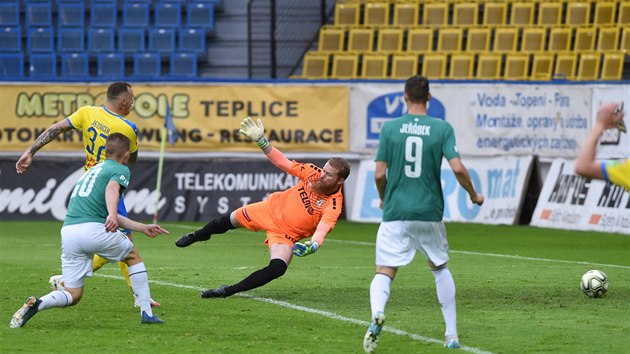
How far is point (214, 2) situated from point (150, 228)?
23.0 metres

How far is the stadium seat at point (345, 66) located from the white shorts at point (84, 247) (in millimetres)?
19916

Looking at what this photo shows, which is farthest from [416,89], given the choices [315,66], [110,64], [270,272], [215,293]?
[110,64]

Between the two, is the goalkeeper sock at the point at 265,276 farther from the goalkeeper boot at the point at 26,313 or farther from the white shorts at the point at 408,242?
the white shorts at the point at 408,242

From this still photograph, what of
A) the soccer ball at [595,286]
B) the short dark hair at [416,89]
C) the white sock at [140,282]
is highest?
the short dark hair at [416,89]

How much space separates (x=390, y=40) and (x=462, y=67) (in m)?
2.45

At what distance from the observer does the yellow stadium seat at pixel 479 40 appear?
2934 cm

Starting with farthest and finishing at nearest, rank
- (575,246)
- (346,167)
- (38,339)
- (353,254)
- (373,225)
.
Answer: (373,225), (575,246), (353,254), (346,167), (38,339)

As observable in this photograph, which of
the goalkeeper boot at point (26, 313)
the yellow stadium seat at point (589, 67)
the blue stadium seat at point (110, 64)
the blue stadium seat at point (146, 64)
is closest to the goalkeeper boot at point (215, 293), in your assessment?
the goalkeeper boot at point (26, 313)

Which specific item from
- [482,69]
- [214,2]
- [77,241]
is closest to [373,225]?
[482,69]

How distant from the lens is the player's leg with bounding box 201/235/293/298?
12.0 metres

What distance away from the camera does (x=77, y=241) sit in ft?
32.3

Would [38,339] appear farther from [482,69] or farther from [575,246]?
[482,69]

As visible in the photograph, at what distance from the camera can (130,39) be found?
31688 mm

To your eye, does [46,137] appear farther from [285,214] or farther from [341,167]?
[341,167]
